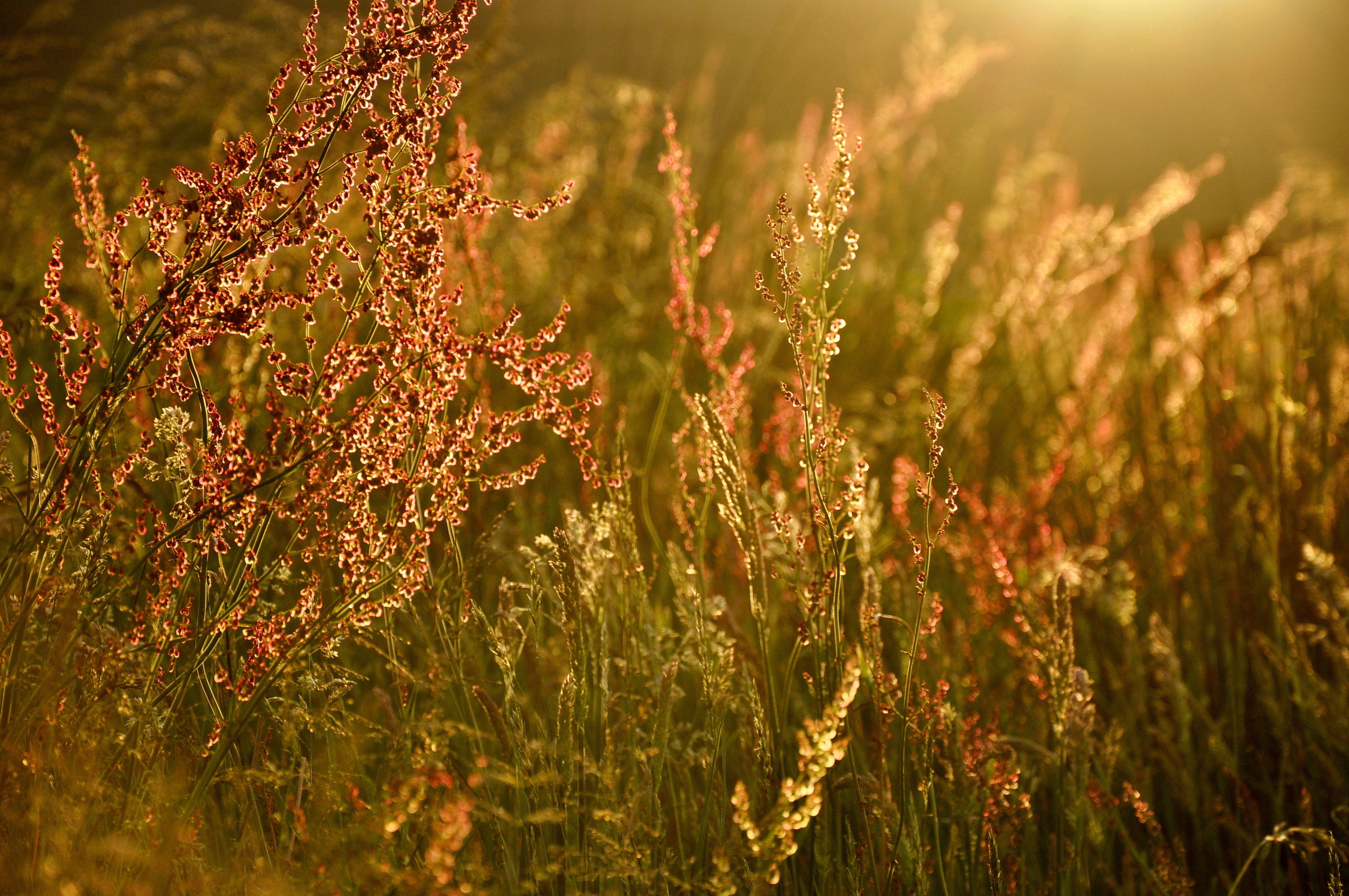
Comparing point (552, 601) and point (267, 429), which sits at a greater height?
point (267, 429)

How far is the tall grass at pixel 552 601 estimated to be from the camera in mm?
970

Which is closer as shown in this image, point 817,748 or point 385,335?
point 817,748

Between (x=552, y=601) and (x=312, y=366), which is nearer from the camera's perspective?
(x=312, y=366)

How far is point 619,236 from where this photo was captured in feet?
10.5

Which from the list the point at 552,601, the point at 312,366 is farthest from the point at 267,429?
the point at 552,601

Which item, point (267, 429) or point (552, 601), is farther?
point (552, 601)

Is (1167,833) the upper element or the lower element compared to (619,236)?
lower

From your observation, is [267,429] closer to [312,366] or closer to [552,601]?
[312,366]

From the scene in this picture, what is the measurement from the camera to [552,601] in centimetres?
129

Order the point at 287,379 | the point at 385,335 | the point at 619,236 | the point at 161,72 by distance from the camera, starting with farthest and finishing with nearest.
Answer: the point at 619,236 → the point at 161,72 → the point at 385,335 → the point at 287,379

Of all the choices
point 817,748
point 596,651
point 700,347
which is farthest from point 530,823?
point 700,347

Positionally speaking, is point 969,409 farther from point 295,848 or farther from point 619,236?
point 295,848

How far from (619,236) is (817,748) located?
2.56 m

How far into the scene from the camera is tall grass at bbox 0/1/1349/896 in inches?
38.2
